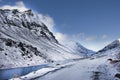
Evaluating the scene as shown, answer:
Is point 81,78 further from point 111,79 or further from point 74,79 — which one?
point 111,79

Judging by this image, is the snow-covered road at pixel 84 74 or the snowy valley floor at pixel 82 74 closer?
the snow-covered road at pixel 84 74

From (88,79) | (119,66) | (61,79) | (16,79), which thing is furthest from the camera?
(16,79)

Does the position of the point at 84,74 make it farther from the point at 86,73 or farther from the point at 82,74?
the point at 86,73

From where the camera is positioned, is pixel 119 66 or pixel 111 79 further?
pixel 119 66

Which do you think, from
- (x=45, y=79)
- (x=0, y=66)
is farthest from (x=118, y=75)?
(x=0, y=66)

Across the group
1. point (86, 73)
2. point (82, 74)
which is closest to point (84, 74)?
point (82, 74)

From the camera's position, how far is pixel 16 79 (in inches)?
1772

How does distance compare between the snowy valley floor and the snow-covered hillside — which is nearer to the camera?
the snow-covered hillside

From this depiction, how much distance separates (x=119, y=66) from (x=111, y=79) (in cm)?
1288

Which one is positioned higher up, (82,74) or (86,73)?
(86,73)

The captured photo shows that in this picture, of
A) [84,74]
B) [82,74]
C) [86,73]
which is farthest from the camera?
[86,73]

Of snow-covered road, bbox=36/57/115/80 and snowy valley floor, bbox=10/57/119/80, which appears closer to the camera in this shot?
snow-covered road, bbox=36/57/115/80

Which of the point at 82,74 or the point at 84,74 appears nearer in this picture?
the point at 84,74

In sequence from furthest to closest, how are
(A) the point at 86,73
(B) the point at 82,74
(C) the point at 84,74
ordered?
(A) the point at 86,73
(B) the point at 82,74
(C) the point at 84,74
